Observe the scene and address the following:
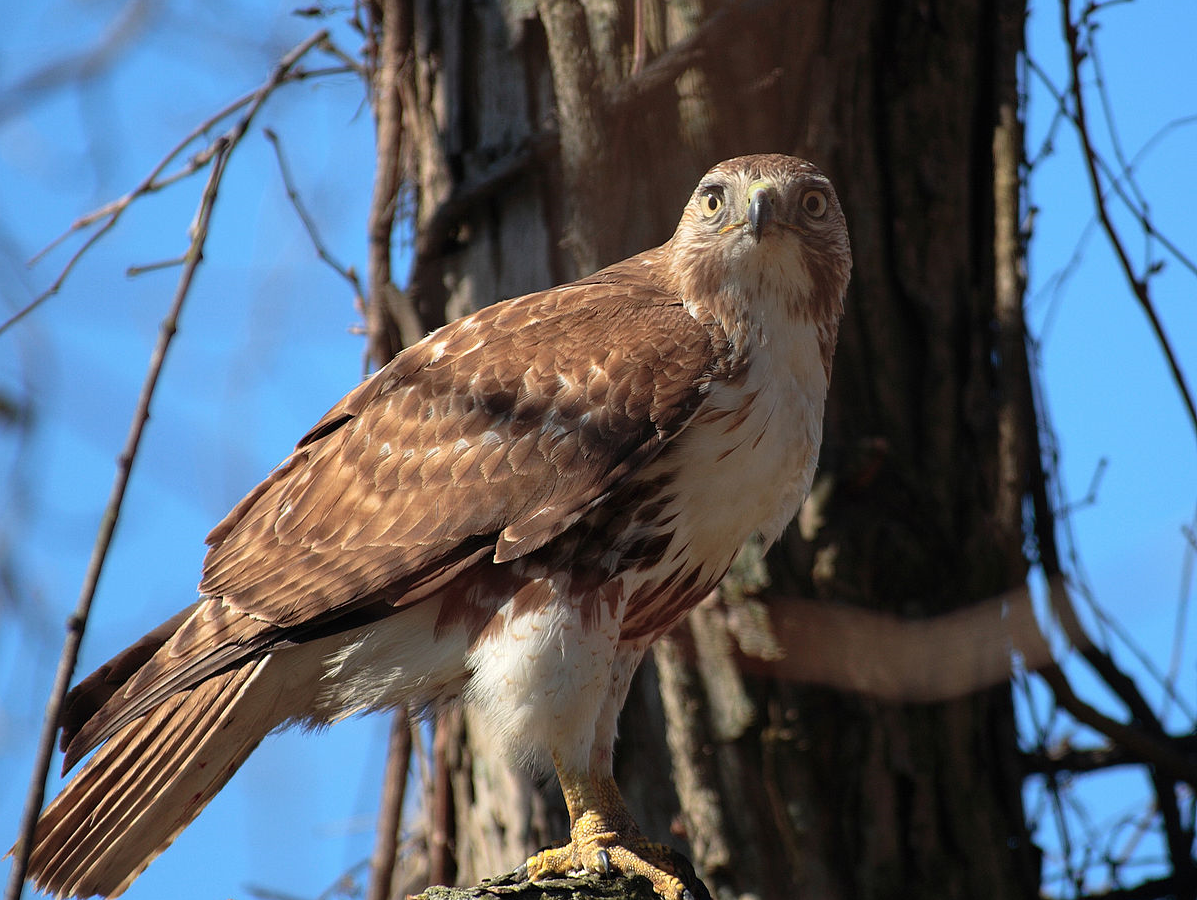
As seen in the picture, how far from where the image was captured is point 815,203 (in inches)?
134

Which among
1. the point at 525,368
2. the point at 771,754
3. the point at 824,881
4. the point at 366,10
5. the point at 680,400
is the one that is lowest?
the point at 824,881

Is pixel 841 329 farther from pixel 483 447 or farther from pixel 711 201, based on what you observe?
pixel 483 447

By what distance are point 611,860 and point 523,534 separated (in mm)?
839

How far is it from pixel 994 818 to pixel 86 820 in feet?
9.02

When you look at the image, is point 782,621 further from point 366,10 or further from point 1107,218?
point 366,10

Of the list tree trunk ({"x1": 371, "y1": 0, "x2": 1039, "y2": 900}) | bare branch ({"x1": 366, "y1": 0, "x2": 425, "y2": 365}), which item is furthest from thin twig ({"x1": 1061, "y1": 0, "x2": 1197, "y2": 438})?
bare branch ({"x1": 366, "y1": 0, "x2": 425, "y2": 365})

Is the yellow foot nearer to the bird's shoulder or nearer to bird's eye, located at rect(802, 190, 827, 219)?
the bird's shoulder

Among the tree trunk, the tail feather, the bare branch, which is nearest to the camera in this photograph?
the tail feather

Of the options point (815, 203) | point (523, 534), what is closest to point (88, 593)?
point (523, 534)

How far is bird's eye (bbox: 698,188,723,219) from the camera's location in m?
3.37

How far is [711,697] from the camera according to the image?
13.6 ft

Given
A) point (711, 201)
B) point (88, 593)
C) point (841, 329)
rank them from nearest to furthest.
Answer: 1. point (88, 593)
2. point (711, 201)
3. point (841, 329)

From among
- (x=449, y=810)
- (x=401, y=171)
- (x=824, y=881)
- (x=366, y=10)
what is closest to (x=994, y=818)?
(x=824, y=881)

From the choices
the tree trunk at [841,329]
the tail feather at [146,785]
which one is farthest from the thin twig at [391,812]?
the tail feather at [146,785]
